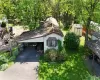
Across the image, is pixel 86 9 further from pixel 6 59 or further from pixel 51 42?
pixel 6 59

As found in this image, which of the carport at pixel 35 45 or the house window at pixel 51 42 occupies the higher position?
the house window at pixel 51 42

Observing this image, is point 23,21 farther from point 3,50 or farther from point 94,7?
point 94,7

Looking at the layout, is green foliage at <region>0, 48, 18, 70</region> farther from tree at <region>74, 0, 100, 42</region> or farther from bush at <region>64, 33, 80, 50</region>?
tree at <region>74, 0, 100, 42</region>

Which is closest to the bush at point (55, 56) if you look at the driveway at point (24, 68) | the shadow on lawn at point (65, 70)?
the shadow on lawn at point (65, 70)

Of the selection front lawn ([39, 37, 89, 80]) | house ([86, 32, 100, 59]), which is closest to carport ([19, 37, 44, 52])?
front lawn ([39, 37, 89, 80])

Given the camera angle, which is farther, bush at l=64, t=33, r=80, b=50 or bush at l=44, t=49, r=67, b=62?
bush at l=64, t=33, r=80, b=50

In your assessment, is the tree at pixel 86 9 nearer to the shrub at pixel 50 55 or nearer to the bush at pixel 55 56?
the bush at pixel 55 56
